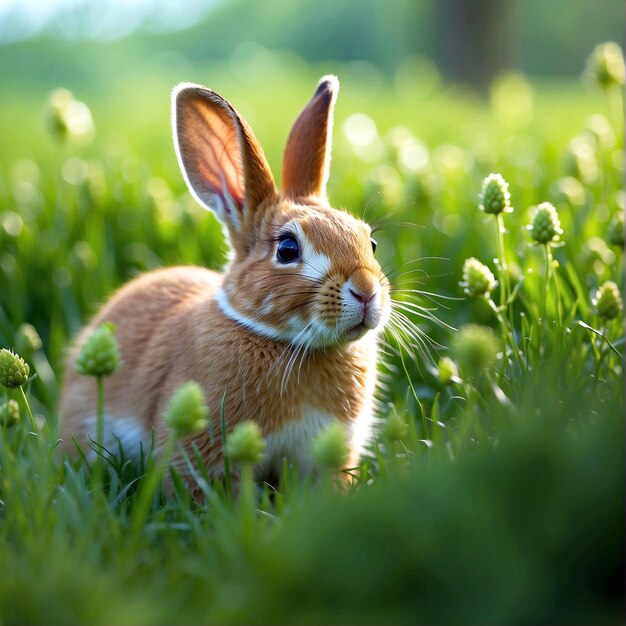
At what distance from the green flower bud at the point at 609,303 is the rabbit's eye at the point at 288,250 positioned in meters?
1.09

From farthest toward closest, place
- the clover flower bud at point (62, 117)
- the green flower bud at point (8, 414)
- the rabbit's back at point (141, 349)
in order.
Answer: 1. the clover flower bud at point (62, 117)
2. the rabbit's back at point (141, 349)
3. the green flower bud at point (8, 414)

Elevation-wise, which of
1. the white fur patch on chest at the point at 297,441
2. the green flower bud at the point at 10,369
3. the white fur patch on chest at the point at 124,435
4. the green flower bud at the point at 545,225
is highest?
the green flower bud at the point at 545,225

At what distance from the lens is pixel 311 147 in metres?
3.95

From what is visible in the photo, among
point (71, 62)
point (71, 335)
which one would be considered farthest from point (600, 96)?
point (71, 335)

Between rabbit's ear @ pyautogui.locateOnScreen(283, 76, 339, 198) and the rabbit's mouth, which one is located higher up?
A: rabbit's ear @ pyautogui.locateOnScreen(283, 76, 339, 198)

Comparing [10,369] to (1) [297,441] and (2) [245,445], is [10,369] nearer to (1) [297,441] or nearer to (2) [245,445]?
(2) [245,445]

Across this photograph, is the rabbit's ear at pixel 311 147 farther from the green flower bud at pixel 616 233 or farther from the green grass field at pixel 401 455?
the green flower bud at pixel 616 233

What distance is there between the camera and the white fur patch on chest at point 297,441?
342 cm

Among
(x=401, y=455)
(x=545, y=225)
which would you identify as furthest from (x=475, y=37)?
(x=401, y=455)

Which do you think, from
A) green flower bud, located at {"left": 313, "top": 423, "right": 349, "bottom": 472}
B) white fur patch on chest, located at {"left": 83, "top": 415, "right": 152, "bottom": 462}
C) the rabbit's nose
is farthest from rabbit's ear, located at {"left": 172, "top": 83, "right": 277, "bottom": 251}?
green flower bud, located at {"left": 313, "top": 423, "right": 349, "bottom": 472}

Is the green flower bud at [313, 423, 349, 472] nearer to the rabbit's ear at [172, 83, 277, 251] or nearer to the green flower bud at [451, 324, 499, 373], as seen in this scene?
the green flower bud at [451, 324, 499, 373]

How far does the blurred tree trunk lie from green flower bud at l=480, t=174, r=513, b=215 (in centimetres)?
1143

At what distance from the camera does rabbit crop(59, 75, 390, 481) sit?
11.1ft

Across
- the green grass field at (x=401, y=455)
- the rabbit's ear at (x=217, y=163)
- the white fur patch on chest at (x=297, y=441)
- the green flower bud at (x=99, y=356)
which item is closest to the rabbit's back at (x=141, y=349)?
the green grass field at (x=401, y=455)
